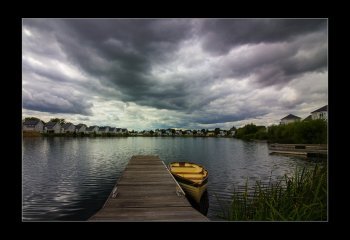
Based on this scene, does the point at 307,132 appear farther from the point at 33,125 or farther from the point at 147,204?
the point at 33,125

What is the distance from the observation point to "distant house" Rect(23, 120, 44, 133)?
8832 cm

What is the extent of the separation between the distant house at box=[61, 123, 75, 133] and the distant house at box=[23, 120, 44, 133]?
12.5 metres

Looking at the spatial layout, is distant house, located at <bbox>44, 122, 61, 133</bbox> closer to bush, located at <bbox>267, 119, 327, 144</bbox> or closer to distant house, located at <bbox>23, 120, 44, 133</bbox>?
distant house, located at <bbox>23, 120, 44, 133</bbox>

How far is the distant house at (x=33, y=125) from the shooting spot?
88.3m

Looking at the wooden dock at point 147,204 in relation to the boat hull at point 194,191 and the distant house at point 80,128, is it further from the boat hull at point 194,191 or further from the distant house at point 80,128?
the distant house at point 80,128

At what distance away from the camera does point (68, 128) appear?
111 meters

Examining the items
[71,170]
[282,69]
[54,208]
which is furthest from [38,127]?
[282,69]

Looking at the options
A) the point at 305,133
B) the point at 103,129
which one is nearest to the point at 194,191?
the point at 305,133

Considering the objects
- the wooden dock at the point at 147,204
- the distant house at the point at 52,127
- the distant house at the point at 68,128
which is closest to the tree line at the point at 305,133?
the wooden dock at the point at 147,204

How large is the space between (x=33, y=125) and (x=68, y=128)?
20247 millimetres

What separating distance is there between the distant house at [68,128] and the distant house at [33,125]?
494 inches
